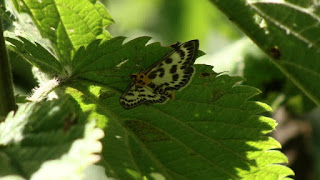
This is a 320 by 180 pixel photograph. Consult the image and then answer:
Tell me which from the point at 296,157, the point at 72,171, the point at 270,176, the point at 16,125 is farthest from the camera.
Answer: the point at 296,157

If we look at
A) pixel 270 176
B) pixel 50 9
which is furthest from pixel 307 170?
pixel 50 9

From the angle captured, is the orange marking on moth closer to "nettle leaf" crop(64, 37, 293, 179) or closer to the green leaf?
"nettle leaf" crop(64, 37, 293, 179)

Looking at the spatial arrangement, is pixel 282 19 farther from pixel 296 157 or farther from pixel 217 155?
pixel 296 157

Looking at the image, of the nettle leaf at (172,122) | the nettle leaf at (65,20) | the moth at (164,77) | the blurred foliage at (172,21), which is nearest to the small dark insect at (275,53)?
the nettle leaf at (172,122)

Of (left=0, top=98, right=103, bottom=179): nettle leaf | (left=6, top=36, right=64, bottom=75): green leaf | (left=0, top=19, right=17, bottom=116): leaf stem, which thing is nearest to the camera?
(left=0, top=98, right=103, bottom=179): nettle leaf

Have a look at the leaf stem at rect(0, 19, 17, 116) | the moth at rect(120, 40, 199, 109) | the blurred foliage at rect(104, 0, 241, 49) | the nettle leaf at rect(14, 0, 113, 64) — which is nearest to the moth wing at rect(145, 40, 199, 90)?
the moth at rect(120, 40, 199, 109)

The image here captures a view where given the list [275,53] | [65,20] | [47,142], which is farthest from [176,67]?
[47,142]

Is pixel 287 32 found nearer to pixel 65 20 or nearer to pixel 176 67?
pixel 176 67
